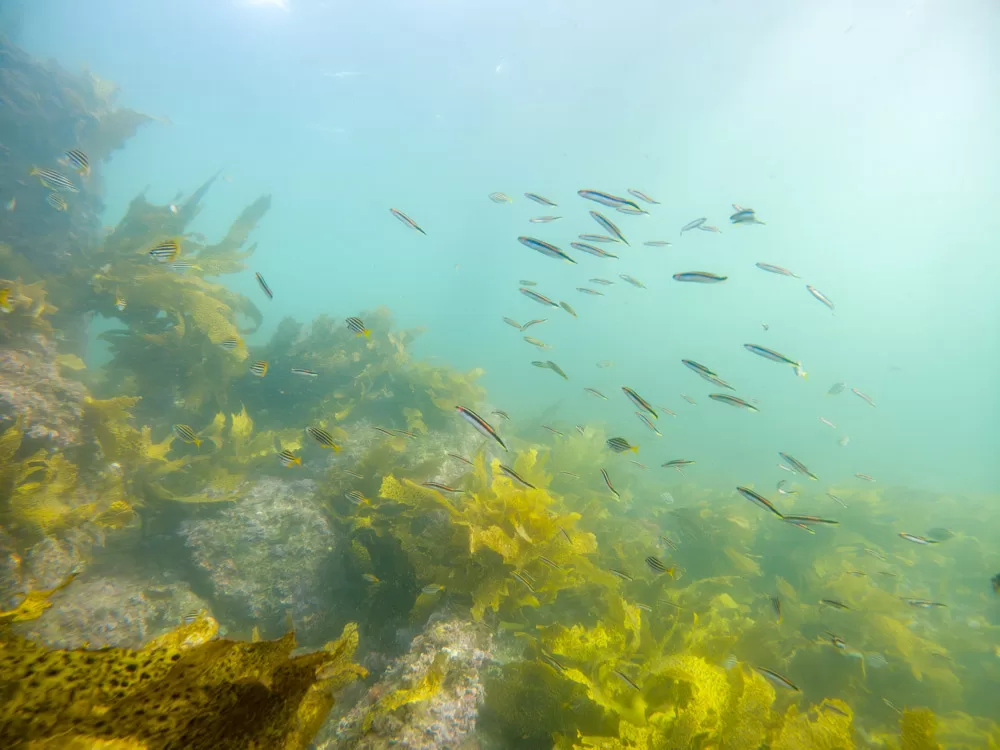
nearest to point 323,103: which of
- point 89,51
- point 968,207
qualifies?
point 89,51

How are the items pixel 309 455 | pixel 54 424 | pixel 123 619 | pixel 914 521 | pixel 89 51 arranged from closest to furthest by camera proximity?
pixel 123 619 < pixel 54 424 < pixel 309 455 < pixel 914 521 < pixel 89 51

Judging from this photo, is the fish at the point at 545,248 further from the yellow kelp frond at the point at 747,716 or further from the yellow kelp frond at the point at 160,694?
the yellow kelp frond at the point at 160,694

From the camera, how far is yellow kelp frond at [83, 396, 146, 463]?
15.1 feet

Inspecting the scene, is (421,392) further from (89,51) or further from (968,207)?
(968,207)

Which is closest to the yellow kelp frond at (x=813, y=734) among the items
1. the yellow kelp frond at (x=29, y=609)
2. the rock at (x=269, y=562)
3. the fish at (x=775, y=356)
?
the fish at (x=775, y=356)

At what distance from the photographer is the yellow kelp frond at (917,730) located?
239 centimetres

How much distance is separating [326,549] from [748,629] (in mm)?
5102

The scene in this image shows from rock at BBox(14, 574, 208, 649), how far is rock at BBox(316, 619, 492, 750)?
2117mm

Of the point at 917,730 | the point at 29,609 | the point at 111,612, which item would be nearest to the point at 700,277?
the point at 917,730

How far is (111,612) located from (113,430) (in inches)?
90.1

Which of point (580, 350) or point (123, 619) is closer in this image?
point (123, 619)

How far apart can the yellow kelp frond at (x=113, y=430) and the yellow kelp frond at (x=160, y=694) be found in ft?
16.3

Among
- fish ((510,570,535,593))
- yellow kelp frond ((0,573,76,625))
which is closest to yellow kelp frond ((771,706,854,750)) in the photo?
fish ((510,570,535,593))

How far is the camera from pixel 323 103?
42875 mm
